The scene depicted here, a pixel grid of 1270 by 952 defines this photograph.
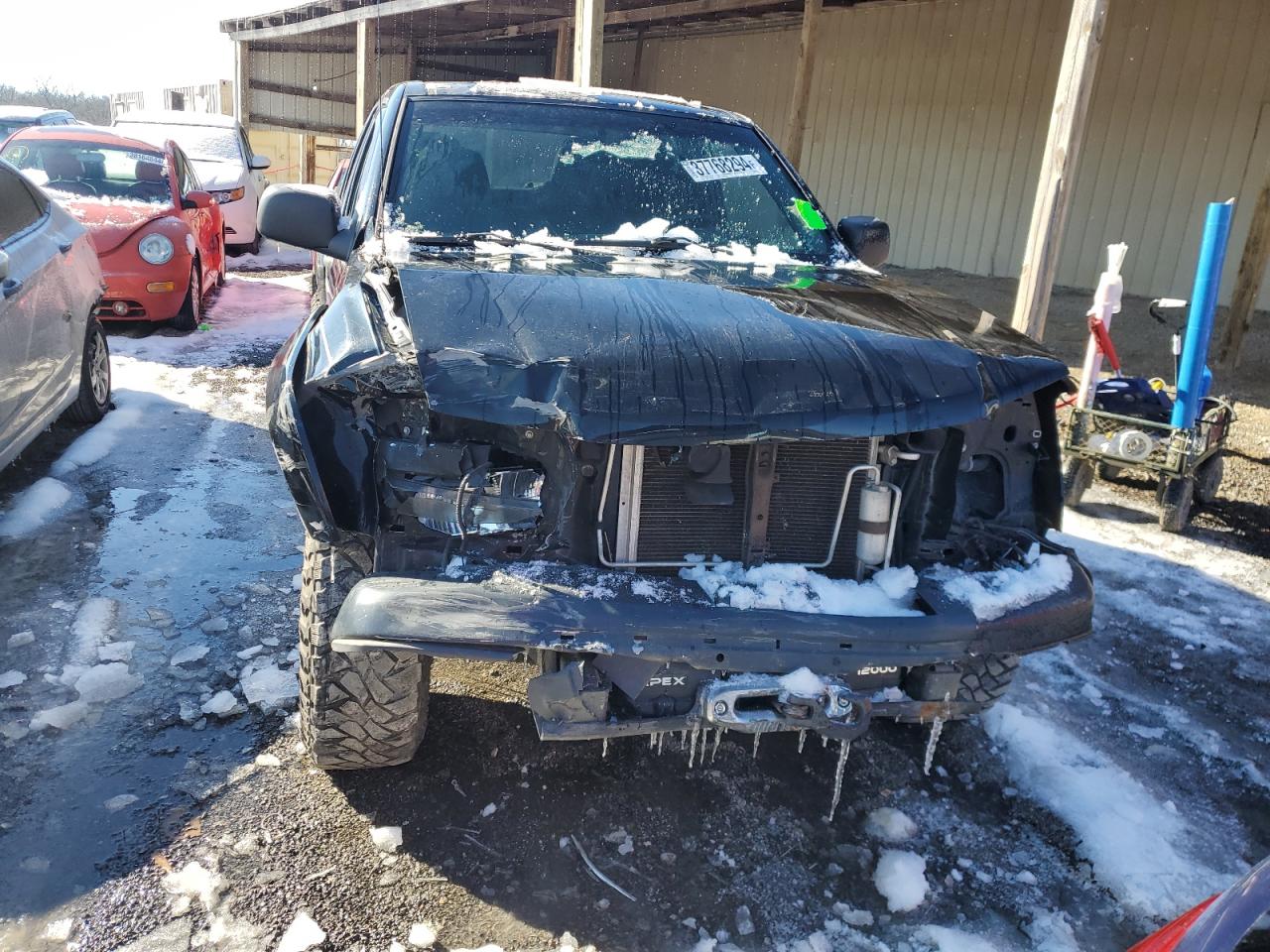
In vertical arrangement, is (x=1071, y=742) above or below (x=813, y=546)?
below

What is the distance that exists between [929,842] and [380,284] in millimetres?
2211

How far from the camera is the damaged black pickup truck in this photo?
7.18 feet

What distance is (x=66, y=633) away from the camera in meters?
3.36

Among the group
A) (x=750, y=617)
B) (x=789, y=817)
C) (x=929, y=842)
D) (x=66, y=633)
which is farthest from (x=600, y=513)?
(x=66, y=633)

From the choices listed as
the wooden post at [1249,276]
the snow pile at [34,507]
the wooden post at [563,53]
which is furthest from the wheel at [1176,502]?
the wooden post at [563,53]

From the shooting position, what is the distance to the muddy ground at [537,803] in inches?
91.8

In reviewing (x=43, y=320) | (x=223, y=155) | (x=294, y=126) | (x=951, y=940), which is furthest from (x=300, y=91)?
(x=951, y=940)

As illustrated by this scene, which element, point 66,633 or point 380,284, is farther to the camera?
point 66,633

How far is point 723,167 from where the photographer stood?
3.74m

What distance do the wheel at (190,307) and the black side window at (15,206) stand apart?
2797mm

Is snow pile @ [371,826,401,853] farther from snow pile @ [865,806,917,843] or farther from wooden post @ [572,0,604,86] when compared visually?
wooden post @ [572,0,604,86]

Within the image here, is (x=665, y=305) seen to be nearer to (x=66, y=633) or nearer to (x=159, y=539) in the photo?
(x=66, y=633)

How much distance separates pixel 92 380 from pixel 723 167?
392 centimetres

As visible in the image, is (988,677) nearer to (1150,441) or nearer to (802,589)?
(802,589)
